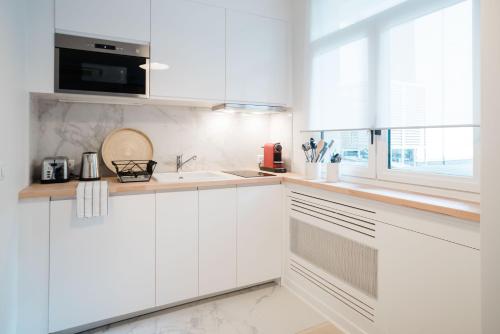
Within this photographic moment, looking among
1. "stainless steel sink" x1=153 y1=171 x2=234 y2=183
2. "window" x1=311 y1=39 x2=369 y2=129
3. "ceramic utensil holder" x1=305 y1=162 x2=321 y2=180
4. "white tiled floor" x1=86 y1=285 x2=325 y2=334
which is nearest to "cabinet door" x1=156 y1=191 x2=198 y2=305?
"white tiled floor" x1=86 y1=285 x2=325 y2=334

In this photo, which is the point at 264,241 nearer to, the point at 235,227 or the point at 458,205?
the point at 235,227

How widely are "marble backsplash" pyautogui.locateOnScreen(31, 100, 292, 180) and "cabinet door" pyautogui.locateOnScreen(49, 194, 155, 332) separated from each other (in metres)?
0.62

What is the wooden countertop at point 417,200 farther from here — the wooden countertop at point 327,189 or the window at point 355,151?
the window at point 355,151

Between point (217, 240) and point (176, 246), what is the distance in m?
0.31

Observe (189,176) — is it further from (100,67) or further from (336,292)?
(336,292)

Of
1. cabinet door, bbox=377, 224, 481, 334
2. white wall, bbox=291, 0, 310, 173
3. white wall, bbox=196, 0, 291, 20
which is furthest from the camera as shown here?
white wall, bbox=291, 0, 310, 173

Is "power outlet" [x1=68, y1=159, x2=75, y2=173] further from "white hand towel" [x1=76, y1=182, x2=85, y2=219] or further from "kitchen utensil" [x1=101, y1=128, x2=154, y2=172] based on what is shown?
"white hand towel" [x1=76, y1=182, x2=85, y2=219]

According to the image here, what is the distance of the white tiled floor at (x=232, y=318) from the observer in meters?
1.99

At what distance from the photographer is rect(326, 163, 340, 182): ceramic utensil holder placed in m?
2.21

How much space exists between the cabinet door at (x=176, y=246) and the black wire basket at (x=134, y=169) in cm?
21

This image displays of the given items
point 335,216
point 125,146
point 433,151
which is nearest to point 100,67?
point 125,146

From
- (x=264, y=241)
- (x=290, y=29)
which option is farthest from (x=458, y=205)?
(x=290, y=29)

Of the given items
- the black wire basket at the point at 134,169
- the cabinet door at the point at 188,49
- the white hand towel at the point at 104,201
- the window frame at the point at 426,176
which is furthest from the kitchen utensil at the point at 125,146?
the window frame at the point at 426,176

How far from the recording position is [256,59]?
267cm
